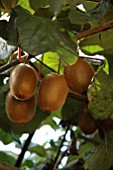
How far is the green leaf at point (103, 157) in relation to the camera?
1.29 metres

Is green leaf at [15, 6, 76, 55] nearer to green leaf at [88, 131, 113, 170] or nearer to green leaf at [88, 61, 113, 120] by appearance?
green leaf at [88, 61, 113, 120]

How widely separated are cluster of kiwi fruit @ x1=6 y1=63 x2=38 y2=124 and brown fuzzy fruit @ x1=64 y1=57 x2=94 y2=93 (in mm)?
87

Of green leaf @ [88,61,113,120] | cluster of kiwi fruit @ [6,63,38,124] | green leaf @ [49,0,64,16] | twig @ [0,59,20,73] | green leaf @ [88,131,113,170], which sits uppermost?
green leaf @ [49,0,64,16]

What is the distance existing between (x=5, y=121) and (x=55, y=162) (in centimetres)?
40

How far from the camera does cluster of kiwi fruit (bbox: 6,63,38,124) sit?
1.09 metres

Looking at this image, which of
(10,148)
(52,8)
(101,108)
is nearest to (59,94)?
(101,108)

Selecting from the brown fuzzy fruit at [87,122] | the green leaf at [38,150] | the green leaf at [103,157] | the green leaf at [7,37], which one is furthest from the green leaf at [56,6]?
the green leaf at [38,150]

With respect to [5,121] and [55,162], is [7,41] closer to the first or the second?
[5,121]

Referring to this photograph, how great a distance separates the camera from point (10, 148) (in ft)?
7.54

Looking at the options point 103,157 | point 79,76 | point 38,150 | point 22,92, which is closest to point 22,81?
point 22,92

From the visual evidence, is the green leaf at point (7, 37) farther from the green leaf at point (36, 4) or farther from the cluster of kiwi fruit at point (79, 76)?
the cluster of kiwi fruit at point (79, 76)

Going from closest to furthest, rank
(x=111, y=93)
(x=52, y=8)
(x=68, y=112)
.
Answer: (x=52, y=8) < (x=111, y=93) < (x=68, y=112)

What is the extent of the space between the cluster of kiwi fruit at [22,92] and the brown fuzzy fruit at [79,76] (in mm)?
87

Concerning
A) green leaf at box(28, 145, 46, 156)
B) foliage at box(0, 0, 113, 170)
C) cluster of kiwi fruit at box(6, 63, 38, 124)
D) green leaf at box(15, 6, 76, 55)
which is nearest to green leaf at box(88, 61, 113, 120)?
foliage at box(0, 0, 113, 170)
